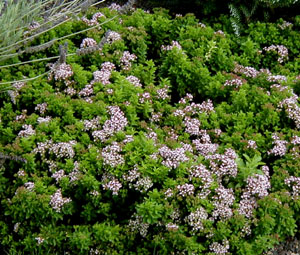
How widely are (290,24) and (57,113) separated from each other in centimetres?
266

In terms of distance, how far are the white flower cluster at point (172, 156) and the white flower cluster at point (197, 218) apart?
388 mm

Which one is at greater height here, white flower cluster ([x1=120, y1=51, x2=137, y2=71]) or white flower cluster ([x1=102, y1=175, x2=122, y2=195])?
white flower cluster ([x1=120, y1=51, x2=137, y2=71])

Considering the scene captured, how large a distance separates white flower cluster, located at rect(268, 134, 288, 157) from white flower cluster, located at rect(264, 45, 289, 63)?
1.15 meters

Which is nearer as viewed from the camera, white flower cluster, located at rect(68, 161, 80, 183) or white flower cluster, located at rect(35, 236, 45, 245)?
white flower cluster, located at rect(35, 236, 45, 245)

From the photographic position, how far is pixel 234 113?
14.6 feet

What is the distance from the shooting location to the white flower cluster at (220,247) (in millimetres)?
3561

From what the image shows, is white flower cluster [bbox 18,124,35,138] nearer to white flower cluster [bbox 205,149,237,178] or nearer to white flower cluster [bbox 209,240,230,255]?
white flower cluster [bbox 205,149,237,178]

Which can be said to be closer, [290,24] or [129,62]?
[129,62]

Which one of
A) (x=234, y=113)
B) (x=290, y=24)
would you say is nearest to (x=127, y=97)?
(x=234, y=113)

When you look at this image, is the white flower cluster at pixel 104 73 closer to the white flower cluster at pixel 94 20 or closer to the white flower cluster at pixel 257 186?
the white flower cluster at pixel 94 20

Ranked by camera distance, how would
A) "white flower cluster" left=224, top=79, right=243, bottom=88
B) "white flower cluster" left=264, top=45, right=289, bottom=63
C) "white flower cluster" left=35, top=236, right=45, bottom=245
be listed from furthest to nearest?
"white flower cluster" left=264, top=45, right=289, bottom=63, "white flower cluster" left=224, top=79, right=243, bottom=88, "white flower cluster" left=35, top=236, right=45, bottom=245

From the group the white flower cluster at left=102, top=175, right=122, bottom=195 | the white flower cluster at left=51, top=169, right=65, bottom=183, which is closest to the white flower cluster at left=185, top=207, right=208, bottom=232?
the white flower cluster at left=102, top=175, right=122, bottom=195

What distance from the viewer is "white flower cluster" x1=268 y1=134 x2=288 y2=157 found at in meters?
4.10

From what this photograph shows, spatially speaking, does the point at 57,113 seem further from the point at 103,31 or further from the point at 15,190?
the point at 103,31
